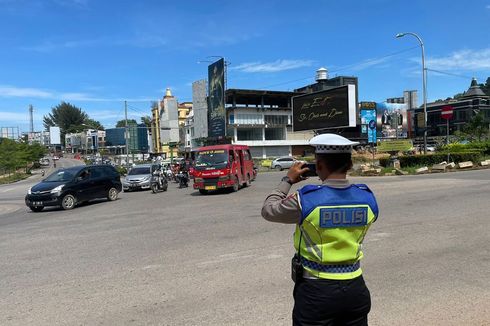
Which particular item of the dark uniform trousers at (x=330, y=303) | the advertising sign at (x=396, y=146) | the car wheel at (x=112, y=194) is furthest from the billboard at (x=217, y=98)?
the dark uniform trousers at (x=330, y=303)

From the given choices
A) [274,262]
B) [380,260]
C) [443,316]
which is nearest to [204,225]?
[274,262]

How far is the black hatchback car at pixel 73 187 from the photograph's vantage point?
16922mm

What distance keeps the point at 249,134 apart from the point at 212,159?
61870 millimetres

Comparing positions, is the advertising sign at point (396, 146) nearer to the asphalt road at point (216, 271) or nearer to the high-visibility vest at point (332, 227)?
the asphalt road at point (216, 271)

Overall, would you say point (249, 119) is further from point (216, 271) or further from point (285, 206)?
point (285, 206)

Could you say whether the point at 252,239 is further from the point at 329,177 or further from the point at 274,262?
the point at 329,177

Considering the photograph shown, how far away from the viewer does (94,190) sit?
19016 mm

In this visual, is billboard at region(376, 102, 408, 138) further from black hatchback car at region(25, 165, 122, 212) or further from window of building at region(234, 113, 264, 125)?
black hatchback car at region(25, 165, 122, 212)

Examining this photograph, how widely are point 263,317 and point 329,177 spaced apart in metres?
2.50

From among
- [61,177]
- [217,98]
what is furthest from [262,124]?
[61,177]

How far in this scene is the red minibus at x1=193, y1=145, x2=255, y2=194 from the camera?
20422mm

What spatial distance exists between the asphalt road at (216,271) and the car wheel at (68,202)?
218 inches

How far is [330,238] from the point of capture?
2.45 m


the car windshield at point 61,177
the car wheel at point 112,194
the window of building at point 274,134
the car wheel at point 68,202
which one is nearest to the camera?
the car wheel at point 68,202
